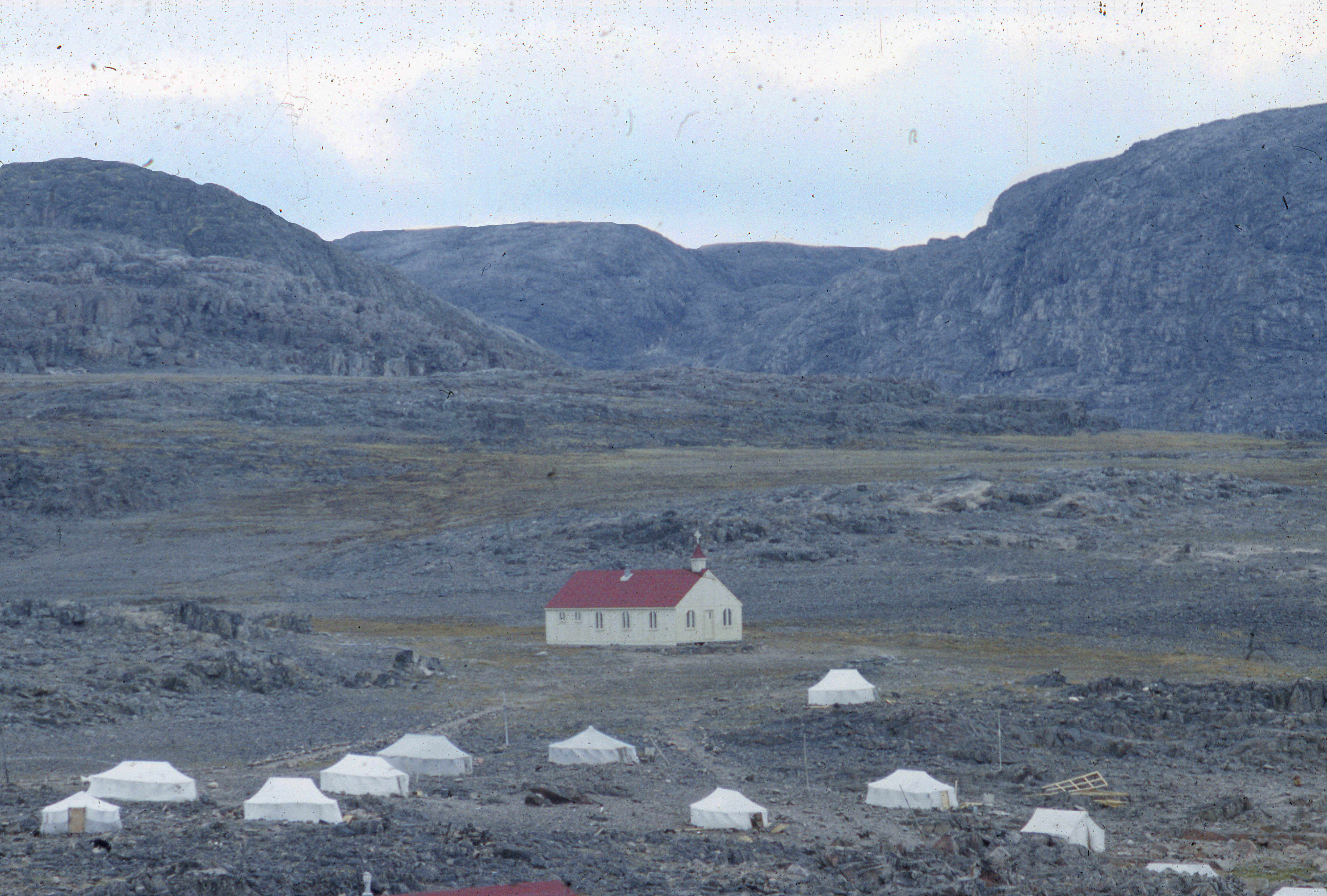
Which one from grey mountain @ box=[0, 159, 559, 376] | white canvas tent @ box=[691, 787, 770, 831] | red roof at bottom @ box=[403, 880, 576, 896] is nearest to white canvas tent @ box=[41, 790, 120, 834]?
red roof at bottom @ box=[403, 880, 576, 896]

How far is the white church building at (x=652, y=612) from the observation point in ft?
181

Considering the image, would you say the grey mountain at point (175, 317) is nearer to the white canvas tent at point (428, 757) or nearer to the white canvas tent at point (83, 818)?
the white canvas tent at point (428, 757)

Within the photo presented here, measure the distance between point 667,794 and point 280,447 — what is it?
8845 cm

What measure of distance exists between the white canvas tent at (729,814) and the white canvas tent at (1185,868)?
6.55 m

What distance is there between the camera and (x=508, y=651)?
55.0 metres

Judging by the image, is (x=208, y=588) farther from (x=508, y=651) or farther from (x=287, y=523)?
(x=508, y=651)

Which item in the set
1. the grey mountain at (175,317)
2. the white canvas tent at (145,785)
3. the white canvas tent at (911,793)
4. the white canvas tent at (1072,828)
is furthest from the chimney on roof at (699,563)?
the grey mountain at (175,317)

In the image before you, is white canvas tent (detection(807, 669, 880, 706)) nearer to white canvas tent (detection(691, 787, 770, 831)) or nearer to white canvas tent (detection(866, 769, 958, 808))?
white canvas tent (detection(866, 769, 958, 808))

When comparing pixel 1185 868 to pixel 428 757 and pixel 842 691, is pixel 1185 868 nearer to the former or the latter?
pixel 428 757

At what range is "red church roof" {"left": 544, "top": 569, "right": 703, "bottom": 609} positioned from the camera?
55.5 metres

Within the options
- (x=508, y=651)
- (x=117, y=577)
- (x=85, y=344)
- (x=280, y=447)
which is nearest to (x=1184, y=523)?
(x=508, y=651)

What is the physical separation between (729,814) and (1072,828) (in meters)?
5.79

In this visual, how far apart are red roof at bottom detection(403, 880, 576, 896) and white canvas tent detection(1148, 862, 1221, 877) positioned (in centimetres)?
987

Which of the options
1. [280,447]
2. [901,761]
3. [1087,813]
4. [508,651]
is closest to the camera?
[1087,813]
